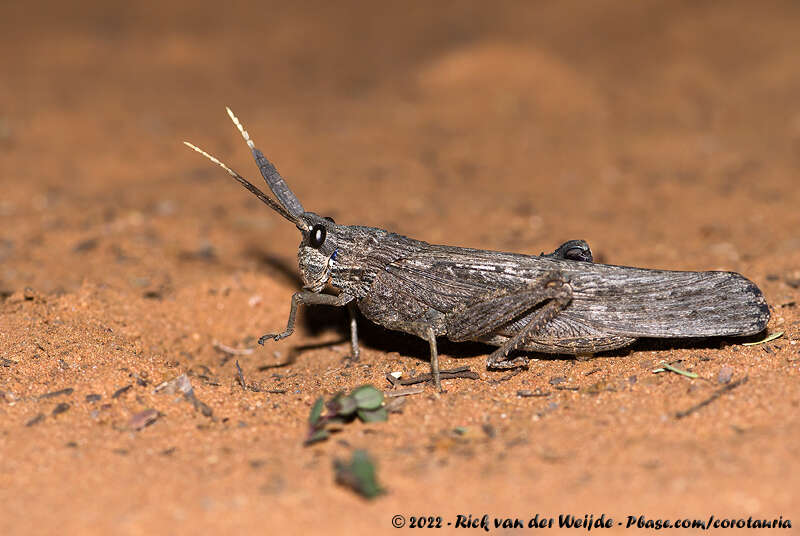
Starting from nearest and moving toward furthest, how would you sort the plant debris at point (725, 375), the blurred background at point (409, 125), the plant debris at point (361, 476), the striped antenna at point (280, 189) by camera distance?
the plant debris at point (361, 476)
the plant debris at point (725, 375)
the striped antenna at point (280, 189)
the blurred background at point (409, 125)

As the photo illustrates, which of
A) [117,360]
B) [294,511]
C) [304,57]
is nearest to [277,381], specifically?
[117,360]

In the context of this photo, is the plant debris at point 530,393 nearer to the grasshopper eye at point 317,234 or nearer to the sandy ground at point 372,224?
the sandy ground at point 372,224

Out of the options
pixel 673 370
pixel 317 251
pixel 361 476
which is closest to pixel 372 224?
pixel 317 251

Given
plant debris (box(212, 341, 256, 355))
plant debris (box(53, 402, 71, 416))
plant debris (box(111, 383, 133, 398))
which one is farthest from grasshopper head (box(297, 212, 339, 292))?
plant debris (box(53, 402, 71, 416))

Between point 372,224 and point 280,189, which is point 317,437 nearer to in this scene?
point 280,189

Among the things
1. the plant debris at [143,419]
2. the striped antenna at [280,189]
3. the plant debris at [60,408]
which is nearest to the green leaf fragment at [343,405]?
the plant debris at [143,419]

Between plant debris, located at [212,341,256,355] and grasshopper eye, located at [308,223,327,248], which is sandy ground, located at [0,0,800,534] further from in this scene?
grasshopper eye, located at [308,223,327,248]

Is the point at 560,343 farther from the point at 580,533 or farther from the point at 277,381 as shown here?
the point at 277,381
